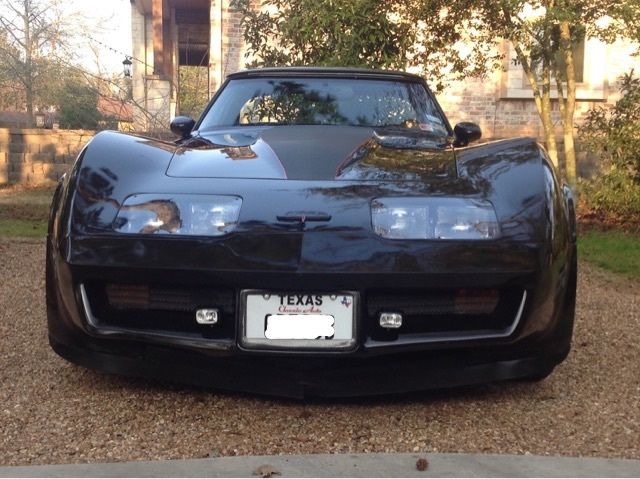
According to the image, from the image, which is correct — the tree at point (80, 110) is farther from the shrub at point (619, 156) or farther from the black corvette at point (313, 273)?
the black corvette at point (313, 273)

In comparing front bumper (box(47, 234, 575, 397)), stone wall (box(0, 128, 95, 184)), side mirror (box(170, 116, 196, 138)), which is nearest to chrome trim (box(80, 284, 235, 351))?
front bumper (box(47, 234, 575, 397))

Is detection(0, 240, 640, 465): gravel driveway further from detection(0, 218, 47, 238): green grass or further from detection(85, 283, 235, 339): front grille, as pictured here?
detection(0, 218, 47, 238): green grass

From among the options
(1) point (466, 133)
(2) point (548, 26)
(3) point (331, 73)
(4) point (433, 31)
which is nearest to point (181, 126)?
(3) point (331, 73)

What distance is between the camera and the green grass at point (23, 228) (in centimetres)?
880

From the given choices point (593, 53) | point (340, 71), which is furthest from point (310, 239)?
point (593, 53)

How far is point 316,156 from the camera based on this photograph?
11.4 ft

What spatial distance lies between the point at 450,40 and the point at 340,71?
5.63m

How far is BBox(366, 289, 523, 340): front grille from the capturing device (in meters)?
3.02

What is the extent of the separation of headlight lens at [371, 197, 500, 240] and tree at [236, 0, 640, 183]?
5972 mm

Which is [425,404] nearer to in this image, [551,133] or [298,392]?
[298,392]

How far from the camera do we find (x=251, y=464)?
2578 millimetres

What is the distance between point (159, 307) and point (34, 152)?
454 inches

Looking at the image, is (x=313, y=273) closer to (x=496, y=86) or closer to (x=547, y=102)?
(x=547, y=102)

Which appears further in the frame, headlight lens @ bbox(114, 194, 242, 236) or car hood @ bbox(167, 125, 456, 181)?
car hood @ bbox(167, 125, 456, 181)
